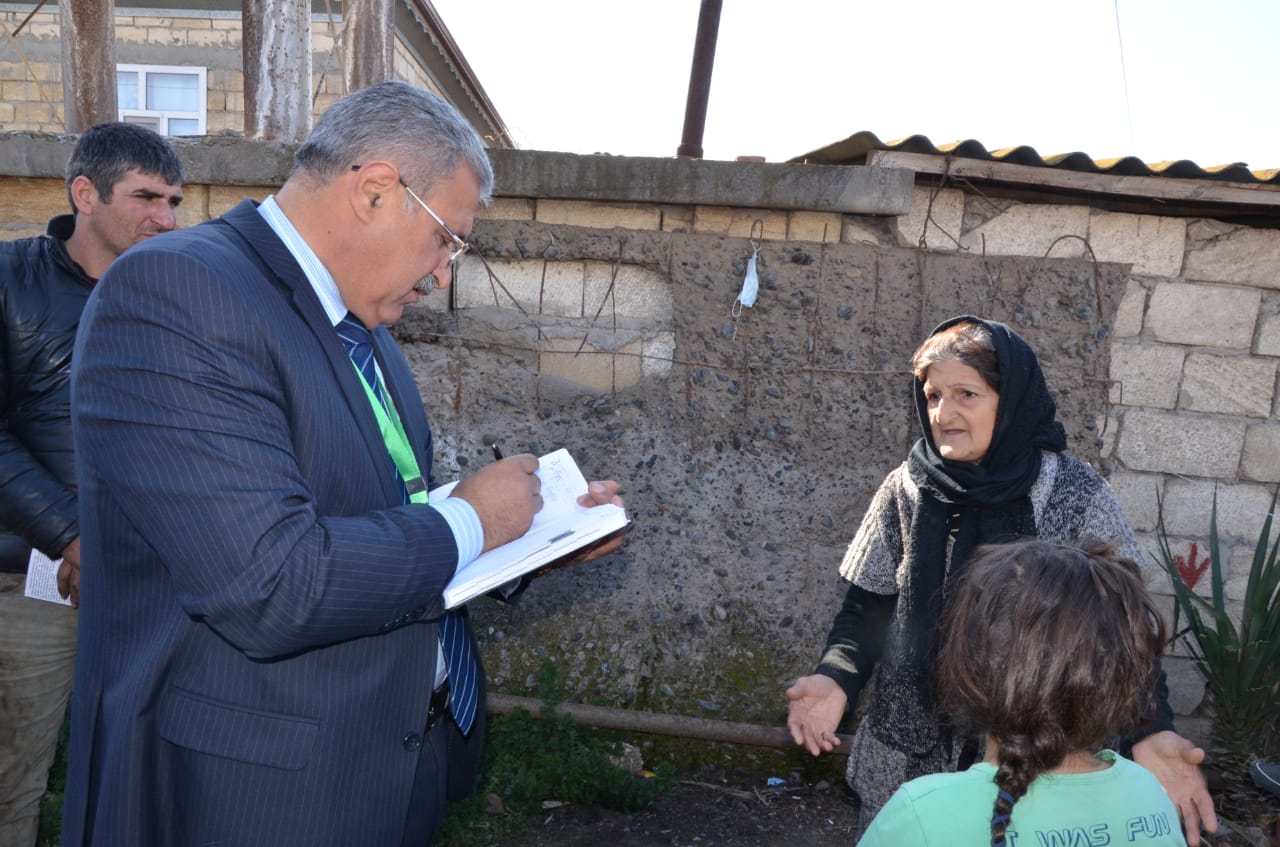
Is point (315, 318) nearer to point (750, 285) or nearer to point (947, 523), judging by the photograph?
point (947, 523)

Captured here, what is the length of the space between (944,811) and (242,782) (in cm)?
103

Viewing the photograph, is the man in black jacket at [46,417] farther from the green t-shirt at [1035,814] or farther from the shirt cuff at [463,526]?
the green t-shirt at [1035,814]

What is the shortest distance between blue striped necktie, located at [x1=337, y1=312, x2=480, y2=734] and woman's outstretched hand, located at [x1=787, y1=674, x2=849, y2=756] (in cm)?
73

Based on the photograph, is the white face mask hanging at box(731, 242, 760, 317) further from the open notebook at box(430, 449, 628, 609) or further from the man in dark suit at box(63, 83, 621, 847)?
the man in dark suit at box(63, 83, 621, 847)

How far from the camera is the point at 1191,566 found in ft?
12.8

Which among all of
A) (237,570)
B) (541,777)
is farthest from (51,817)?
(237,570)

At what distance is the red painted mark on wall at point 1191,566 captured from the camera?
153 inches

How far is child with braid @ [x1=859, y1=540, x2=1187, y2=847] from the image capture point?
1.34 metres

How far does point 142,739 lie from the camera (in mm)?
1380

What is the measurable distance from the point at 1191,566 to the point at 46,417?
4191mm

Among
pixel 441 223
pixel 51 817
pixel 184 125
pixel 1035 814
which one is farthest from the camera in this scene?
pixel 184 125

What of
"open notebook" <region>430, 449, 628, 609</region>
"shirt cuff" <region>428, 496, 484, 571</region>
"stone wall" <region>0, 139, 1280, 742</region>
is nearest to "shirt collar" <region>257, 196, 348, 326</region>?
"shirt cuff" <region>428, 496, 484, 571</region>

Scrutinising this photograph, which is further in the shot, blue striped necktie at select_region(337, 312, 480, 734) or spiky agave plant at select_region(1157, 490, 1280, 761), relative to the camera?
spiky agave plant at select_region(1157, 490, 1280, 761)

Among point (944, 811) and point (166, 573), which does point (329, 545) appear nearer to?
point (166, 573)
